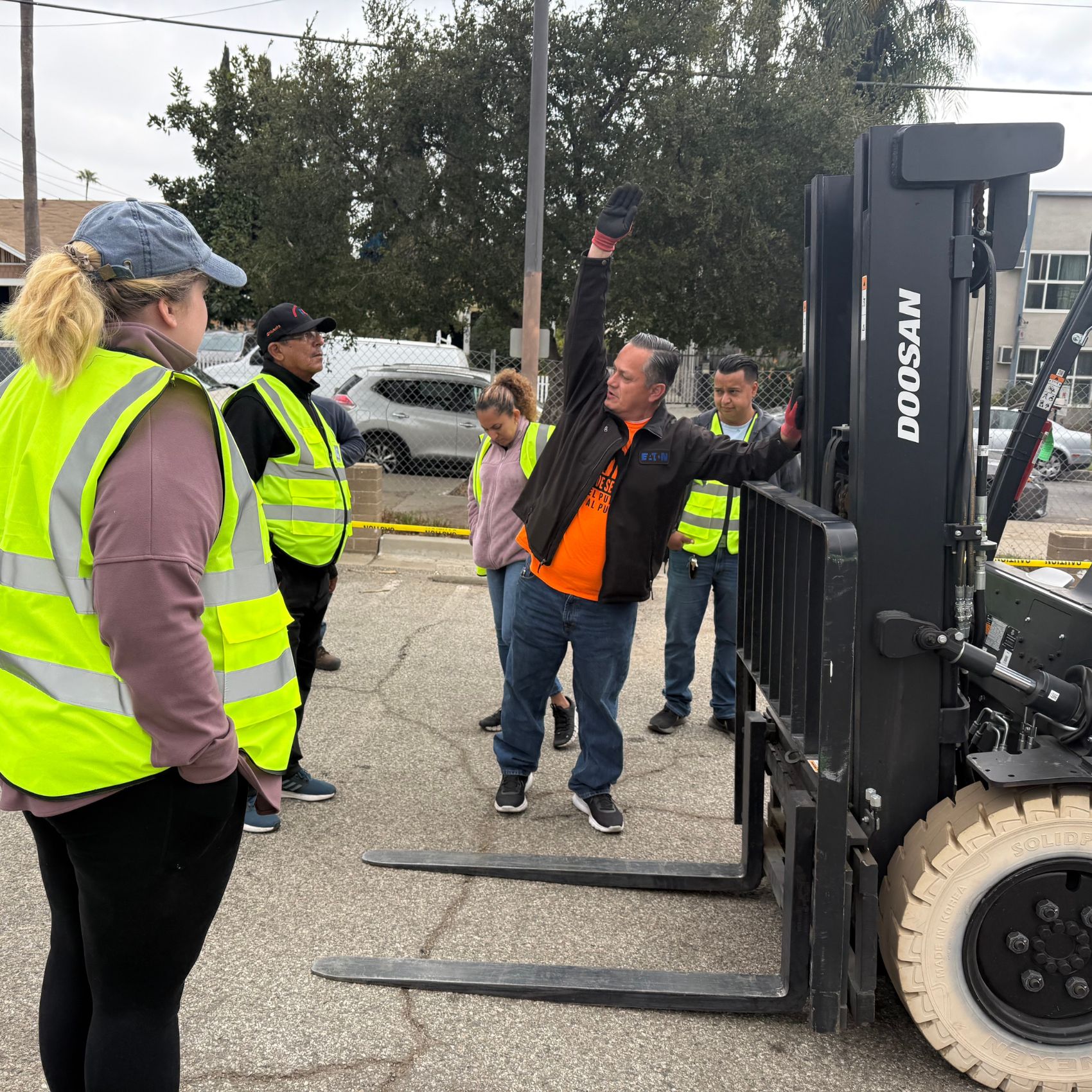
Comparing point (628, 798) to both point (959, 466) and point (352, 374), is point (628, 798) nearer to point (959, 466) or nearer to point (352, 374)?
point (959, 466)

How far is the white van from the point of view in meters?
14.5

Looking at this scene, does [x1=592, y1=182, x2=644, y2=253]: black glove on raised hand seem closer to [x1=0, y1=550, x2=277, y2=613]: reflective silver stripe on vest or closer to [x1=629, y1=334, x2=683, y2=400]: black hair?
[x1=629, y1=334, x2=683, y2=400]: black hair

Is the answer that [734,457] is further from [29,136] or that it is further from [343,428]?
[29,136]

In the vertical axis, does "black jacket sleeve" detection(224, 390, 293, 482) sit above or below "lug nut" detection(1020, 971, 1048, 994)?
above

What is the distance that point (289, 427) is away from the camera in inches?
160

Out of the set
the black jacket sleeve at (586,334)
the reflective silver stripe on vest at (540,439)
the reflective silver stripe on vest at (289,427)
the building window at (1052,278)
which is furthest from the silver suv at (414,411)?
the building window at (1052,278)

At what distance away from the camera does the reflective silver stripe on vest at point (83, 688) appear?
1710 mm

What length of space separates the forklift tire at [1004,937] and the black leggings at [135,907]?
1809 mm

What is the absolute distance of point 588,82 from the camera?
13.7 meters

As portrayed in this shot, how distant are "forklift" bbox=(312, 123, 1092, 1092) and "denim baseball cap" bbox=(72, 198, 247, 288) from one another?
5.20 feet

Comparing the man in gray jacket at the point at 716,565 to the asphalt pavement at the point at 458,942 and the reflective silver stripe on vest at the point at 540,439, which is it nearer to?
the asphalt pavement at the point at 458,942

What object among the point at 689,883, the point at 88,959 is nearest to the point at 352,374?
the point at 689,883

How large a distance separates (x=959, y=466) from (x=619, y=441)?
4.74 ft

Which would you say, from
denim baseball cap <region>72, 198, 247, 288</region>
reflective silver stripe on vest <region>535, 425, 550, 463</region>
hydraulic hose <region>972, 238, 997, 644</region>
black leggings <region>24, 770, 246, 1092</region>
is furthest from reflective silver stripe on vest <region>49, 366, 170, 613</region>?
reflective silver stripe on vest <region>535, 425, 550, 463</region>
